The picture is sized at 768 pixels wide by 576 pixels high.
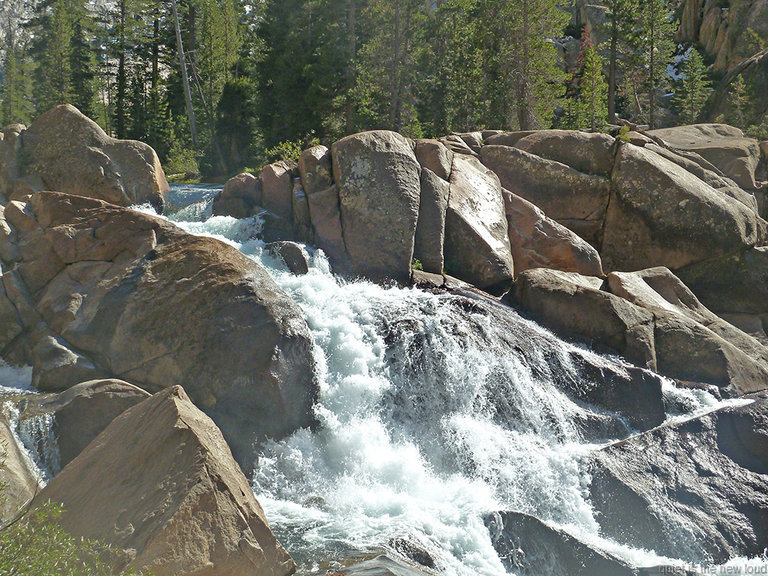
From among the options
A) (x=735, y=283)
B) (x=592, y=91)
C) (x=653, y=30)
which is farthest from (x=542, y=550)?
(x=653, y=30)

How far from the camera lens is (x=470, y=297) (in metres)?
16.0

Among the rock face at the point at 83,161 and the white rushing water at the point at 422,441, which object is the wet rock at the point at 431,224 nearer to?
the white rushing water at the point at 422,441

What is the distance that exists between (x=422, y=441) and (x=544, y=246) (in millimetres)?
8442

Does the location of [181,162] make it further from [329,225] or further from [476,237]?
[476,237]

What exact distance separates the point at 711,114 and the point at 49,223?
4479 cm

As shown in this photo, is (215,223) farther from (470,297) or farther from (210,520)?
(210,520)

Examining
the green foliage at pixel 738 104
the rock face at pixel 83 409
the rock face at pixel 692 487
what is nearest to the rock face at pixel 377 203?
the rock face at pixel 692 487

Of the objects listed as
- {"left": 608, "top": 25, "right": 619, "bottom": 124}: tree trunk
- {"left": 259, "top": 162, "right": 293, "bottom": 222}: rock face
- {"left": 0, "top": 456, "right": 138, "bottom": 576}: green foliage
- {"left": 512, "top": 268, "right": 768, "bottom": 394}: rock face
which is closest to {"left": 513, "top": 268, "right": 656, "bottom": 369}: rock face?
{"left": 512, "top": 268, "right": 768, "bottom": 394}: rock face

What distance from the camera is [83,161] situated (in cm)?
1844

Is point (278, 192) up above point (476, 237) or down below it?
above

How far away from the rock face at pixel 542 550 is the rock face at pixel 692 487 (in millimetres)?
1350

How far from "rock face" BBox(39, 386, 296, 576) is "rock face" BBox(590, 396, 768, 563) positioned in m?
6.11

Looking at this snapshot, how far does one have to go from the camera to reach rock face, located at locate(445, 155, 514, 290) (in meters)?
17.6

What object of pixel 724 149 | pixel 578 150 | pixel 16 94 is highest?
pixel 16 94
